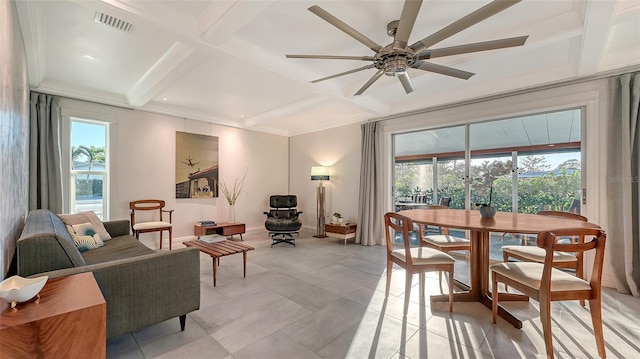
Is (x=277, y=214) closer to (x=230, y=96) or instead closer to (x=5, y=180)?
(x=230, y=96)

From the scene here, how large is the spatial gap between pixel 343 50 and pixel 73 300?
294 cm

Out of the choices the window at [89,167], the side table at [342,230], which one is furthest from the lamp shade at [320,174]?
the window at [89,167]

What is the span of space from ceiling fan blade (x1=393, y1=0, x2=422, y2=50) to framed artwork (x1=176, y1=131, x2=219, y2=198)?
4586 millimetres

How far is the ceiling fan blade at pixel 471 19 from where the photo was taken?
1514 mm

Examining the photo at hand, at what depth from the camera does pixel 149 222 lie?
15.0ft

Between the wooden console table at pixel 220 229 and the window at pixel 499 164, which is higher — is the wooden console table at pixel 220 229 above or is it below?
below

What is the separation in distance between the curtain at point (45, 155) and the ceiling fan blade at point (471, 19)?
4.84 m

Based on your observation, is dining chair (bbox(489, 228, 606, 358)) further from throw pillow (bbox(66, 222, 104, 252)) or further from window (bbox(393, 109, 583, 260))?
throw pillow (bbox(66, 222, 104, 252))

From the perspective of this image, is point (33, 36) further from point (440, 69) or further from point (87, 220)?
point (440, 69)

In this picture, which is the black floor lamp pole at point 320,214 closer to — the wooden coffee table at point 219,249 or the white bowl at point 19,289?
the wooden coffee table at point 219,249

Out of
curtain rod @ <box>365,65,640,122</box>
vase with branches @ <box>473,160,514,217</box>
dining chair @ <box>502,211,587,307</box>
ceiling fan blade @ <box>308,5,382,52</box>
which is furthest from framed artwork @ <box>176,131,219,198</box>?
dining chair @ <box>502,211,587,307</box>

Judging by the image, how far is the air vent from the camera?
2340 mm

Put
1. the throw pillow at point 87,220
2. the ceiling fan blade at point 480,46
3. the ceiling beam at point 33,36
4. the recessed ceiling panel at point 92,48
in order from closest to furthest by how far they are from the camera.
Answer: the ceiling fan blade at point 480,46 → the ceiling beam at point 33,36 → the recessed ceiling panel at point 92,48 → the throw pillow at point 87,220

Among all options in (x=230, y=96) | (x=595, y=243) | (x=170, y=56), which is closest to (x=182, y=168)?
(x=230, y=96)
